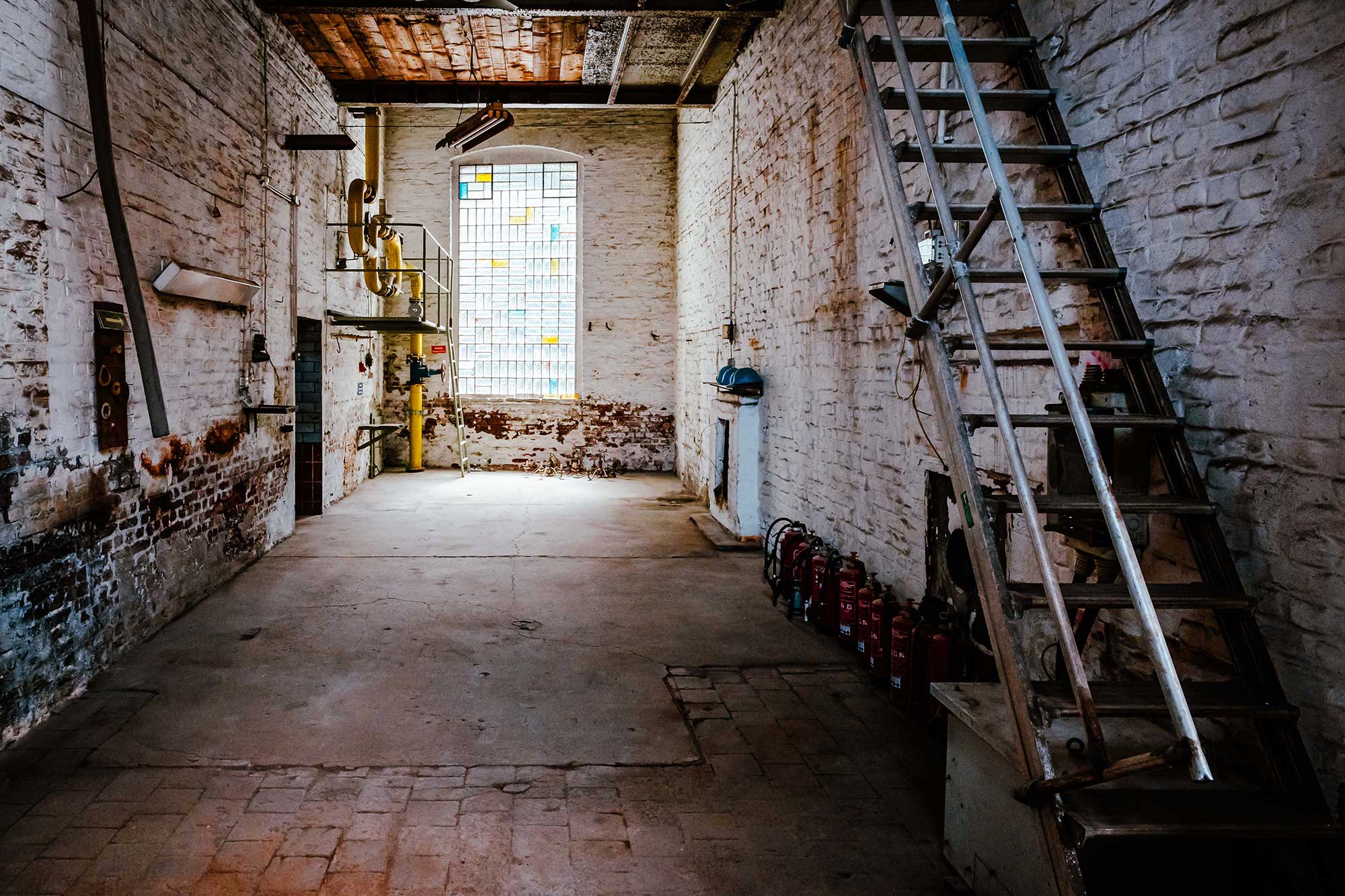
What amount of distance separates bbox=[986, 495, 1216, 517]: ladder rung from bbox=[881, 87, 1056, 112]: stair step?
1632 mm

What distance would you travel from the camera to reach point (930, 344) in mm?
3014

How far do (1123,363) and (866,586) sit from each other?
101 inches

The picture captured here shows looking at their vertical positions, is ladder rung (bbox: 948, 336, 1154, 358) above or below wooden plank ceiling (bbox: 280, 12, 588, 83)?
below

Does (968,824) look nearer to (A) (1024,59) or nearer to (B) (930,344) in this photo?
(B) (930,344)

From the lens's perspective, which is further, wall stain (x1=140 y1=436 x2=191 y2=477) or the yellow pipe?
the yellow pipe

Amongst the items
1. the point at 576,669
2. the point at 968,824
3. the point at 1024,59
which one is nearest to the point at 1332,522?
the point at 968,824

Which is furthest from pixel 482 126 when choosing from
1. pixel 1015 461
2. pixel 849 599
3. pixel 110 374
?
pixel 1015 461

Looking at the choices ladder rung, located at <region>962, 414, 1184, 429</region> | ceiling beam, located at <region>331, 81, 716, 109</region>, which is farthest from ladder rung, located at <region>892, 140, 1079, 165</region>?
ceiling beam, located at <region>331, 81, 716, 109</region>

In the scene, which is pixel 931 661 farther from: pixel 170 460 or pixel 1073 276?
pixel 170 460

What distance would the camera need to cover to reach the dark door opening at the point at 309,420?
975cm

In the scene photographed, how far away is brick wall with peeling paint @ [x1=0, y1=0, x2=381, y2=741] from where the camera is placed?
4090 millimetres

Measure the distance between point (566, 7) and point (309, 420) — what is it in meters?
5.58

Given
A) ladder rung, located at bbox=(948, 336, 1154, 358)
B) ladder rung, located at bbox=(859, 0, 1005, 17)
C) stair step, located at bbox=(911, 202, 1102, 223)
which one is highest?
ladder rung, located at bbox=(859, 0, 1005, 17)

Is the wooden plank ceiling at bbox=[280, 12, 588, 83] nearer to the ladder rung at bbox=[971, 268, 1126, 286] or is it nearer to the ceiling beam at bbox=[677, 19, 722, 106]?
the ceiling beam at bbox=[677, 19, 722, 106]
